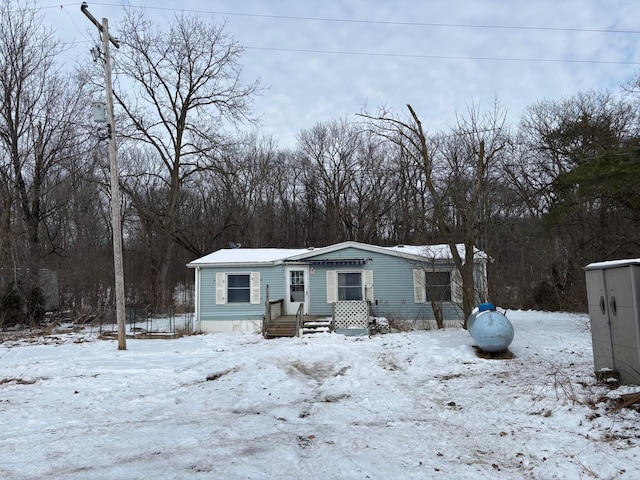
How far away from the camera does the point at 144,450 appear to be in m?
4.64

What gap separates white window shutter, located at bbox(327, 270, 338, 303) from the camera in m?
17.7

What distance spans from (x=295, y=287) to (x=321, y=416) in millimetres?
12220

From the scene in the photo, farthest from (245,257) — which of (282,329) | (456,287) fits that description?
(456,287)

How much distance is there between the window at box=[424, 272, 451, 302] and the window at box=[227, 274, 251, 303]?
7119 millimetres

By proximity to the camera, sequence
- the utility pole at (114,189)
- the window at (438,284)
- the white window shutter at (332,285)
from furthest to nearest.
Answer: the white window shutter at (332,285) < the window at (438,284) < the utility pole at (114,189)

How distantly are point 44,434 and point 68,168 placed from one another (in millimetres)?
22322

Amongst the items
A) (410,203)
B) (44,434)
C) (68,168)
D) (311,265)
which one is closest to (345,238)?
(410,203)

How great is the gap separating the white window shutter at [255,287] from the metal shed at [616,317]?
12.8 m

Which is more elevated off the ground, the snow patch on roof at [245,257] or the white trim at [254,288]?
the snow patch on roof at [245,257]

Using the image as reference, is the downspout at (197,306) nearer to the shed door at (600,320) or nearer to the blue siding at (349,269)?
the blue siding at (349,269)

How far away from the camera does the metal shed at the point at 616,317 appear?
18.9 feet

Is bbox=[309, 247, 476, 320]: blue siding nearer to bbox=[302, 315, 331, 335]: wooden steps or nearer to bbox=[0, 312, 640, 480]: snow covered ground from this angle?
bbox=[302, 315, 331, 335]: wooden steps

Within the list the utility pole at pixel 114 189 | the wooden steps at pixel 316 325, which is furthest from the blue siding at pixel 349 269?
the utility pole at pixel 114 189

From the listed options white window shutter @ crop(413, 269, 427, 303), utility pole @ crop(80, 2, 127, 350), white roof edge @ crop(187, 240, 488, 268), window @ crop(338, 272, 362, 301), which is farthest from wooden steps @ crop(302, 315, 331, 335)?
utility pole @ crop(80, 2, 127, 350)
